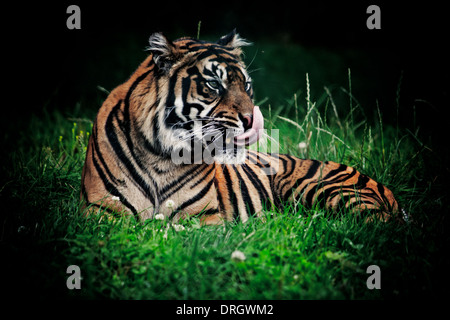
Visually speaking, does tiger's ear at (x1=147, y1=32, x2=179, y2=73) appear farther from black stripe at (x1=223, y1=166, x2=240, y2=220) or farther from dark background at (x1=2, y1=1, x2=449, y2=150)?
dark background at (x1=2, y1=1, x2=449, y2=150)

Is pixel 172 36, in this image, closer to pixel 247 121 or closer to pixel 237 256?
A: pixel 247 121

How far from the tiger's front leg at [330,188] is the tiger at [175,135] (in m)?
0.03

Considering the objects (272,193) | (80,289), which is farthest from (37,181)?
(272,193)

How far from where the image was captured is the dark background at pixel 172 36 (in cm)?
679

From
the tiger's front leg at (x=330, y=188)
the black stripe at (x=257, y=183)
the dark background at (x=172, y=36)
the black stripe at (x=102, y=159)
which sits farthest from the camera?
the dark background at (x=172, y=36)

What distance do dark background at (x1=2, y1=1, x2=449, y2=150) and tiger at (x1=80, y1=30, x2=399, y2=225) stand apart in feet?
10.8

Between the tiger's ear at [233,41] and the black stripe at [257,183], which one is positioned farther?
the black stripe at [257,183]

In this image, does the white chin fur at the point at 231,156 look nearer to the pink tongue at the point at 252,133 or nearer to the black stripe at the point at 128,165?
the pink tongue at the point at 252,133

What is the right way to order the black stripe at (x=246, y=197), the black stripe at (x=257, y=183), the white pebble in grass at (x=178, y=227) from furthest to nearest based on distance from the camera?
1. the black stripe at (x=257, y=183)
2. the black stripe at (x=246, y=197)
3. the white pebble in grass at (x=178, y=227)

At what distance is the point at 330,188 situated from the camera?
326 centimetres

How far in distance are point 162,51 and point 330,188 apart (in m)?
1.68

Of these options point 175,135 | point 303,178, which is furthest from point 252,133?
point 303,178

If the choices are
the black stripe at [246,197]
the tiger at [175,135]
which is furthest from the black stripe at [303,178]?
the tiger at [175,135]
